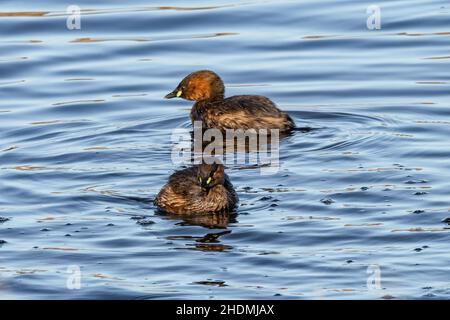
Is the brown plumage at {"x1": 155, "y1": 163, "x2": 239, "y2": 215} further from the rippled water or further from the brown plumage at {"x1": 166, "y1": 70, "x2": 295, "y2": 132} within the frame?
the brown plumage at {"x1": 166, "y1": 70, "x2": 295, "y2": 132}

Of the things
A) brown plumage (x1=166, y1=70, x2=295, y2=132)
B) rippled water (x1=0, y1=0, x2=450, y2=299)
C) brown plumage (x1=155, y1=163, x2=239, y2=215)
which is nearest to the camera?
rippled water (x1=0, y1=0, x2=450, y2=299)

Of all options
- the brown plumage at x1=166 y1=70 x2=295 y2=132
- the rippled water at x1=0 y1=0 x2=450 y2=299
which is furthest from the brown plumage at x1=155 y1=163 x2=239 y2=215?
the brown plumage at x1=166 y1=70 x2=295 y2=132

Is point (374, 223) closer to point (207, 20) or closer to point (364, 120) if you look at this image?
point (364, 120)

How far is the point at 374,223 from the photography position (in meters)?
10.8

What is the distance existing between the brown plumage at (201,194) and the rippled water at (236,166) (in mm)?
163

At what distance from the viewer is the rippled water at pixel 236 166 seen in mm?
9734

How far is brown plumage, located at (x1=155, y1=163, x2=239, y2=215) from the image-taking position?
38.1 feet

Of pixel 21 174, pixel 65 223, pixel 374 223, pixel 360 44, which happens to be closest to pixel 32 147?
pixel 21 174

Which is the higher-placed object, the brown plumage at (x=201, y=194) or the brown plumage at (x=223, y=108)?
the brown plumage at (x=223, y=108)

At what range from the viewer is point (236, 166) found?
1320cm

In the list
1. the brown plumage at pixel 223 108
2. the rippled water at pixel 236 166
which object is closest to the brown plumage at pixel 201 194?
the rippled water at pixel 236 166

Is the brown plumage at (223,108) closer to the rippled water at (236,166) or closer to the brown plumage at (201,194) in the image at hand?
the rippled water at (236,166)

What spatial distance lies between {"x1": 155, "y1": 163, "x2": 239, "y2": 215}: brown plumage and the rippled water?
0.53 feet

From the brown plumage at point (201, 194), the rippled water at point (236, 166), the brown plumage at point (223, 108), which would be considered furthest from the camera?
the brown plumage at point (223, 108)
